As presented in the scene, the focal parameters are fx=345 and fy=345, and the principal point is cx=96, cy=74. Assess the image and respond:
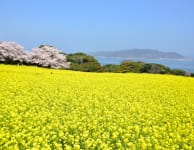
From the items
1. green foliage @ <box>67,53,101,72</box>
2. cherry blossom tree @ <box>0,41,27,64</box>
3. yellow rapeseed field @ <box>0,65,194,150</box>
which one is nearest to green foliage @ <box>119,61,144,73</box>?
green foliage @ <box>67,53,101,72</box>

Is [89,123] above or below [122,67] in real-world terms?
below

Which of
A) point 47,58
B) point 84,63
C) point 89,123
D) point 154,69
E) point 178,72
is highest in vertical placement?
point 47,58

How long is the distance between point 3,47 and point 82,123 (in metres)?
30.5

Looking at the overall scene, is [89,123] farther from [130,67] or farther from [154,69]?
[154,69]

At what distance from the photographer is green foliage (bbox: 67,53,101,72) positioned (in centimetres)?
4816

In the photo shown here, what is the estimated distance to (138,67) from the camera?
50688mm

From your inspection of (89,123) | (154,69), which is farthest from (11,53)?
(89,123)

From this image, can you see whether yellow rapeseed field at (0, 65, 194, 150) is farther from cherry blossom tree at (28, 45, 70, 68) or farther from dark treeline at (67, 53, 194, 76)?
dark treeline at (67, 53, 194, 76)

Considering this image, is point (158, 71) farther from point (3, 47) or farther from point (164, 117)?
point (164, 117)

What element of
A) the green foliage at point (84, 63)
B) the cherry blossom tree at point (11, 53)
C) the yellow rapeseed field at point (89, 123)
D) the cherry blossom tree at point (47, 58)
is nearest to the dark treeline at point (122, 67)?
the green foliage at point (84, 63)

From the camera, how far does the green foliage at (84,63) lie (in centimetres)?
4816

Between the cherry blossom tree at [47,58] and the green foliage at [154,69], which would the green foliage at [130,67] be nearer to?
the green foliage at [154,69]

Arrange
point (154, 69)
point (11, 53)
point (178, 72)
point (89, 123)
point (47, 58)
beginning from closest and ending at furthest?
point (89, 123), point (11, 53), point (47, 58), point (178, 72), point (154, 69)

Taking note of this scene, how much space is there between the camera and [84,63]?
5181 cm
